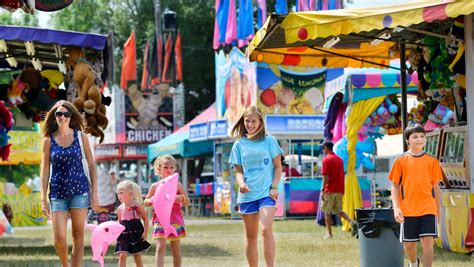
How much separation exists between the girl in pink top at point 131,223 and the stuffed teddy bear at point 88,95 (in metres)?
3.35

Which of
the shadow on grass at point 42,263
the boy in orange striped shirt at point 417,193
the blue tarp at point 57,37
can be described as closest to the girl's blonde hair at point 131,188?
the shadow on grass at point 42,263

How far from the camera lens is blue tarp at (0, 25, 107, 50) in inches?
571

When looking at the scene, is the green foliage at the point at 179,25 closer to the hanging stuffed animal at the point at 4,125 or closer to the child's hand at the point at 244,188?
the hanging stuffed animal at the point at 4,125

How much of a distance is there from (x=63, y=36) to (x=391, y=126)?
38.1 ft

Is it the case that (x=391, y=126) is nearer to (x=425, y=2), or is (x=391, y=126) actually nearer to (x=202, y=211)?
(x=425, y=2)

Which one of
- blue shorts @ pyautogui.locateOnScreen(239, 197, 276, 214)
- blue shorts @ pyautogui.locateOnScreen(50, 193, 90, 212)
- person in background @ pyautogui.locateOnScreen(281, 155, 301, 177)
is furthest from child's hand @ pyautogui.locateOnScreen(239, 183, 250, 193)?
person in background @ pyautogui.locateOnScreen(281, 155, 301, 177)

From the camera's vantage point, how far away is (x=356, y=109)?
22.2 m

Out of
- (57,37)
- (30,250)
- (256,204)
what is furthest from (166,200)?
(30,250)

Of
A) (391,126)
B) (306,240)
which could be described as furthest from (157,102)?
(306,240)

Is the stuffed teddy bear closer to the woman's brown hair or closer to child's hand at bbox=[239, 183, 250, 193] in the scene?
the woman's brown hair

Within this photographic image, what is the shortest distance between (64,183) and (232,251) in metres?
6.57

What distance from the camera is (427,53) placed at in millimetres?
15516

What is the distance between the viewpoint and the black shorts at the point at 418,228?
9836mm

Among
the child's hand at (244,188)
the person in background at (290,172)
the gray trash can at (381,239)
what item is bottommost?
the gray trash can at (381,239)
